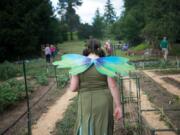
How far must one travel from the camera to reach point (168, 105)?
27.5ft

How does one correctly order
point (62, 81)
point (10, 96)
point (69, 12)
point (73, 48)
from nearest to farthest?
point (10, 96) → point (62, 81) → point (73, 48) → point (69, 12)

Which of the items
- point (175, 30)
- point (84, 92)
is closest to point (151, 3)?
point (175, 30)

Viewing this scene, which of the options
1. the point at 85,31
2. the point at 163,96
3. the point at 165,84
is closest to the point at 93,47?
the point at 163,96

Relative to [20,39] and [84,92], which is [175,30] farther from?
[84,92]

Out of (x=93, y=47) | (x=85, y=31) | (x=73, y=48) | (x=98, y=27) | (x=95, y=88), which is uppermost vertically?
(x=98, y=27)

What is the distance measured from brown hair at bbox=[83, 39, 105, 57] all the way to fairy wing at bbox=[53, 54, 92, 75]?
0.11m

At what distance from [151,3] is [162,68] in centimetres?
846

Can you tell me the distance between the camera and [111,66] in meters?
3.39

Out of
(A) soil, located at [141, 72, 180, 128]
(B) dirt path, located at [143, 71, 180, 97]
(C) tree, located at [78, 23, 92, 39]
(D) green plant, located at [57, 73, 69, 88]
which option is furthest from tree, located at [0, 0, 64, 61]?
(C) tree, located at [78, 23, 92, 39]

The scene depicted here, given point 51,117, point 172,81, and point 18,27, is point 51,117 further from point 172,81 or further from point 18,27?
point 18,27

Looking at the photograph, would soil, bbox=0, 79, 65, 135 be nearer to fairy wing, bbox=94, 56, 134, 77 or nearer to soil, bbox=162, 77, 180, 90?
fairy wing, bbox=94, 56, 134, 77

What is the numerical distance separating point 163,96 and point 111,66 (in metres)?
6.60

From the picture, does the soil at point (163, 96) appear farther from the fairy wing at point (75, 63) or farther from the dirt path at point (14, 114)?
the fairy wing at point (75, 63)

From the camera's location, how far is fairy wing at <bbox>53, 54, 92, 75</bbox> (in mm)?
3363
